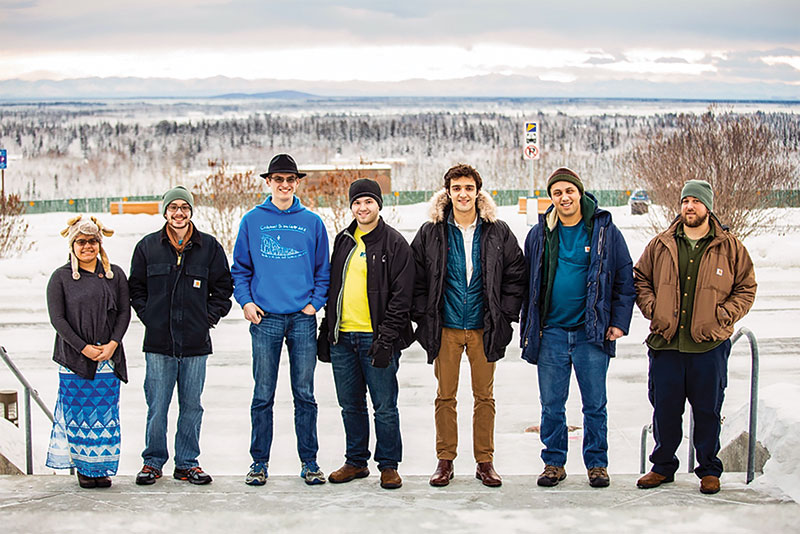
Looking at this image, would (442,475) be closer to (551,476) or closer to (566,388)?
(551,476)

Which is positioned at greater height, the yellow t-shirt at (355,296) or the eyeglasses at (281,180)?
the eyeglasses at (281,180)

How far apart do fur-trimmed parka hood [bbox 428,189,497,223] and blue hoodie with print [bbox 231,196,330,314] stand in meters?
0.75

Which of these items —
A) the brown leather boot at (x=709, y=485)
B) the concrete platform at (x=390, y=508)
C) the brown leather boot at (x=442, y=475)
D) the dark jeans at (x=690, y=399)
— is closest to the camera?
the concrete platform at (x=390, y=508)

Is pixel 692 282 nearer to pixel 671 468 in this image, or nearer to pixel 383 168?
pixel 671 468

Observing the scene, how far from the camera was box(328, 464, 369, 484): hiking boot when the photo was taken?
5891mm

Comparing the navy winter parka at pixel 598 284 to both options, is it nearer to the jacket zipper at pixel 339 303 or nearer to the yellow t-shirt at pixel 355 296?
→ the yellow t-shirt at pixel 355 296

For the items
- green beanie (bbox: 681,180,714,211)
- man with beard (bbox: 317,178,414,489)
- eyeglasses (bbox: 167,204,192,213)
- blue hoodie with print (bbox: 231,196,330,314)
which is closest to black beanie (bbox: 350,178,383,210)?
man with beard (bbox: 317,178,414,489)

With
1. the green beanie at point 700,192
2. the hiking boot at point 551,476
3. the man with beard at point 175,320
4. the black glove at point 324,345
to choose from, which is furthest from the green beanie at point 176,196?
the green beanie at point 700,192

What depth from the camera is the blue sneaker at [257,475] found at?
229 inches

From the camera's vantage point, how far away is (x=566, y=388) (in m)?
5.95

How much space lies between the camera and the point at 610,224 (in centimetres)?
586

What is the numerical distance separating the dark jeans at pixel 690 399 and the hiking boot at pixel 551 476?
0.58 metres

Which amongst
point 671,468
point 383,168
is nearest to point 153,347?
point 671,468

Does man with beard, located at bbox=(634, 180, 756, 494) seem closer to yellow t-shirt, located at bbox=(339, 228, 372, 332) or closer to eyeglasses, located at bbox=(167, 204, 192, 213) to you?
yellow t-shirt, located at bbox=(339, 228, 372, 332)
